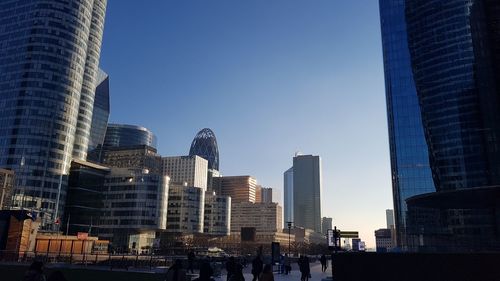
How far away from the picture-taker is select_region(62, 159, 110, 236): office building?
14975 centimetres

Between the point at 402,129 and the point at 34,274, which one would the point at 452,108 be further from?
the point at 34,274

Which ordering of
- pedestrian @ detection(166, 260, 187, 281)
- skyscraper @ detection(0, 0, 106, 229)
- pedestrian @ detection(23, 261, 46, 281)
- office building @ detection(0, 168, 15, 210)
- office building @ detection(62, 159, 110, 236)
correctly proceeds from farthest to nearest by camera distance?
office building @ detection(62, 159, 110, 236) < skyscraper @ detection(0, 0, 106, 229) < office building @ detection(0, 168, 15, 210) < pedestrian @ detection(166, 260, 187, 281) < pedestrian @ detection(23, 261, 46, 281)

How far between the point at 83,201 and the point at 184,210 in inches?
1772

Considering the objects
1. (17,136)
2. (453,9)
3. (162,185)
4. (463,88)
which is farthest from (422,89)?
(17,136)

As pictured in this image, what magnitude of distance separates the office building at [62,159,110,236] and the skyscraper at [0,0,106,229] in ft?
32.7

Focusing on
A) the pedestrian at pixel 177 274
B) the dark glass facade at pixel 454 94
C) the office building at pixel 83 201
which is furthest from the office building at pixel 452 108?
the office building at pixel 83 201

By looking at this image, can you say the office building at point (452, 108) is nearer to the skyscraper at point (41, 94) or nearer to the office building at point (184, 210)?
the office building at point (184, 210)

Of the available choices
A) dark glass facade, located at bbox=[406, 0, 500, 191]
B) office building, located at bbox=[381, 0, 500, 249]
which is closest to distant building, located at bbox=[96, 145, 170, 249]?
office building, located at bbox=[381, 0, 500, 249]

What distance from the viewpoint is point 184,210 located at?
18412 cm

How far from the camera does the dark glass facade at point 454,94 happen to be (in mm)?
110956

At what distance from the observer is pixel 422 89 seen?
127m

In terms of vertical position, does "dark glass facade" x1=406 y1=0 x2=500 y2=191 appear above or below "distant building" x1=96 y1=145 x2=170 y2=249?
above

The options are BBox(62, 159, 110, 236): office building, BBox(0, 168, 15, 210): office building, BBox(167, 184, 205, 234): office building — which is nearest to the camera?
BBox(0, 168, 15, 210): office building

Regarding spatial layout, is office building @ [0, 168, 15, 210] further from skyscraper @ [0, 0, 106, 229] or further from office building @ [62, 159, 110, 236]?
office building @ [62, 159, 110, 236]
